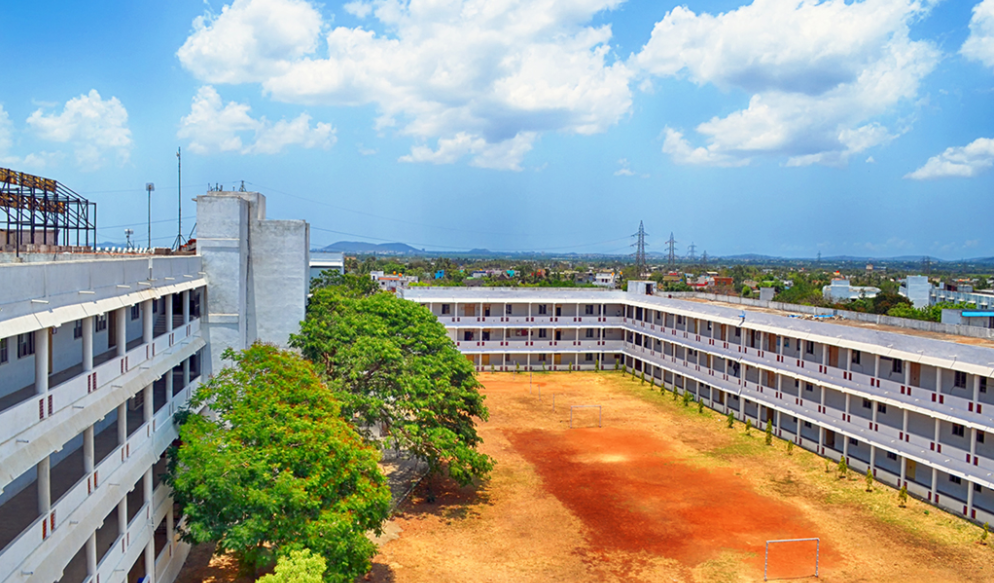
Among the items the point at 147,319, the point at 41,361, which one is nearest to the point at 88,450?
the point at 41,361

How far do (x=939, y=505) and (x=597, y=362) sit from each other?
99.4 feet

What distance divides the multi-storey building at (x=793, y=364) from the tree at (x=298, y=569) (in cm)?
2284

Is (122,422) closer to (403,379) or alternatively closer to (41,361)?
(41,361)

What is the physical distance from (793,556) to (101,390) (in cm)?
2032

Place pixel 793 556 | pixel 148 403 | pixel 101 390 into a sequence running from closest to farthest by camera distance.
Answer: pixel 101 390
pixel 148 403
pixel 793 556

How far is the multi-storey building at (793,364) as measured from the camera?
84.1ft

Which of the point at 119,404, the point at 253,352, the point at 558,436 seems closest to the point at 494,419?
the point at 558,436

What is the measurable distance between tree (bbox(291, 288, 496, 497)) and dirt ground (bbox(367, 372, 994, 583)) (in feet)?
8.11

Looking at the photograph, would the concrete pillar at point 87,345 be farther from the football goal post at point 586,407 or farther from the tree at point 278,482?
the football goal post at point 586,407

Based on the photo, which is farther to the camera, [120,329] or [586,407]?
[586,407]

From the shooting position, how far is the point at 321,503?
16.3m

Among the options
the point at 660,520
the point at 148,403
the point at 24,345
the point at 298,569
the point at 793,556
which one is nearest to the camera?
the point at 298,569

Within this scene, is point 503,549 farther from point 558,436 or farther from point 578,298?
point 578,298

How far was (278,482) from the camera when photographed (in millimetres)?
15766
